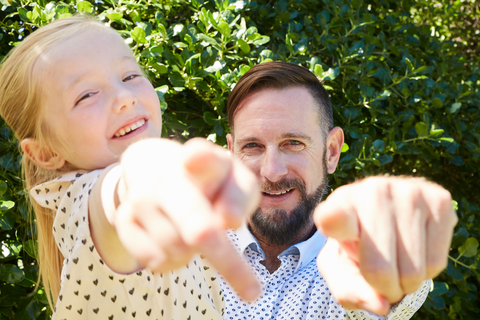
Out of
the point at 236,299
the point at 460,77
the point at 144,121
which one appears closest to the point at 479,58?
the point at 460,77

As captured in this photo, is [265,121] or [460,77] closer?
[265,121]

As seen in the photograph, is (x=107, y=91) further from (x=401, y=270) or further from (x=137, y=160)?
(x=401, y=270)

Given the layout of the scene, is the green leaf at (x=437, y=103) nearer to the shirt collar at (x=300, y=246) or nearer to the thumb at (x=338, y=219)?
the shirt collar at (x=300, y=246)

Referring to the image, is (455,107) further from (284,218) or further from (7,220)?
(7,220)

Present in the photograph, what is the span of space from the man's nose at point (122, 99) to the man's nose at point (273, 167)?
1227mm

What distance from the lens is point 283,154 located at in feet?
7.70

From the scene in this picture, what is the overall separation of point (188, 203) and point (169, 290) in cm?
65

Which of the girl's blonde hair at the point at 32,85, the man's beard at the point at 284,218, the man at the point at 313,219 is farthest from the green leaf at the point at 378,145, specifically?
the girl's blonde hair at the point at 32,85

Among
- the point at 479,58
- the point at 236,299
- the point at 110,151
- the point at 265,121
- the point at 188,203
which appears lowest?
the point at 479,58

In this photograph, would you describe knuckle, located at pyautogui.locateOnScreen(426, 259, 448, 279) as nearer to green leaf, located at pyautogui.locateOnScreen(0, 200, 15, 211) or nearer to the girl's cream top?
the girl's cream top

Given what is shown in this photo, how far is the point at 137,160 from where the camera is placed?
711 mm

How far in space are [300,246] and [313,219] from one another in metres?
0.20

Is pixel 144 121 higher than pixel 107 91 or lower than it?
lower

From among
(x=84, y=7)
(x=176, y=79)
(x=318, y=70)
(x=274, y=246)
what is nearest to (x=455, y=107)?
(x=318, y=70)
